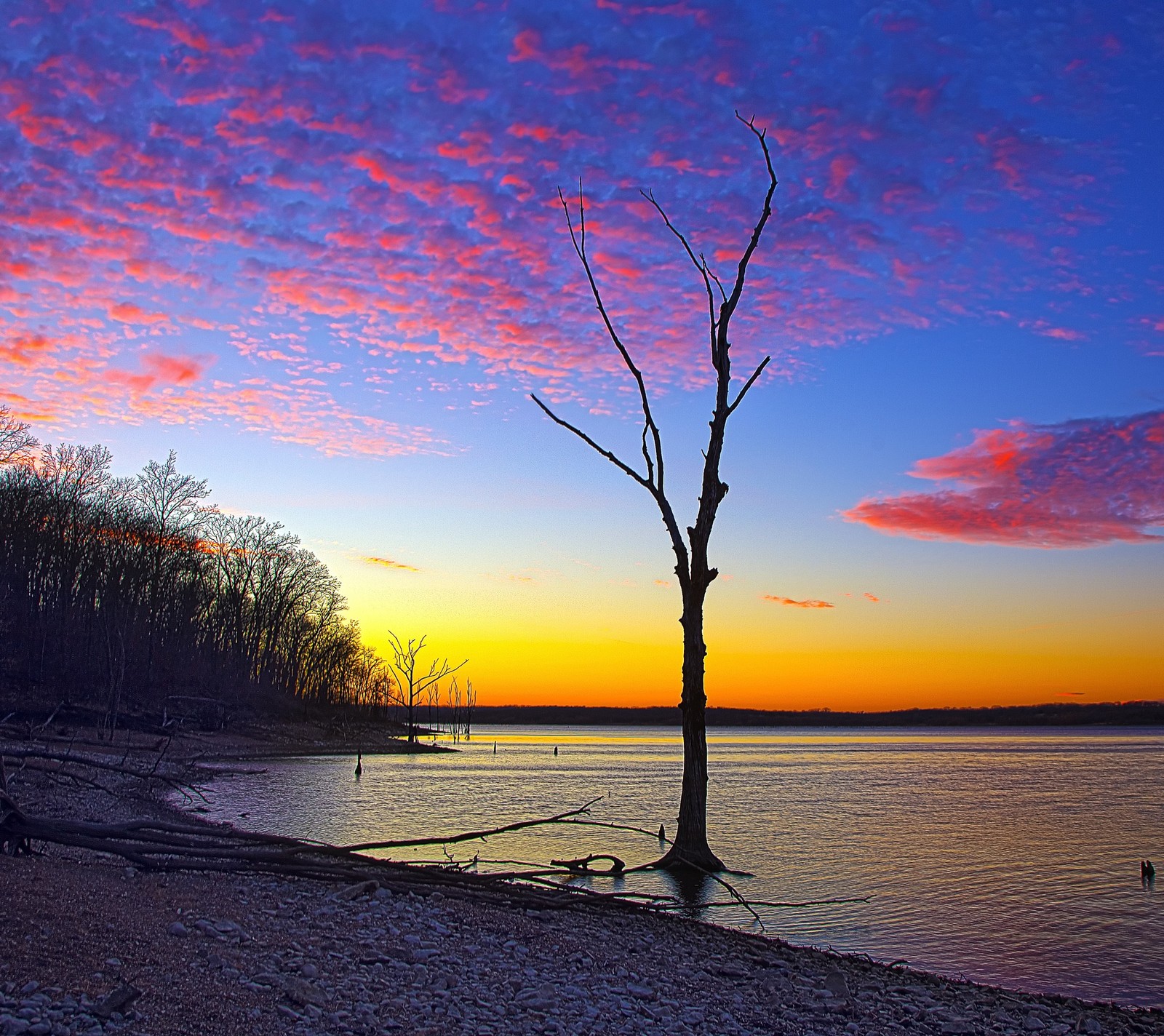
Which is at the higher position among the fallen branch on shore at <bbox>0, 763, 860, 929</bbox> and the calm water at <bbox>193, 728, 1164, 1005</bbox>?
the fallen branch on shore at <bbox>0, 763, 860, 929</bbox>

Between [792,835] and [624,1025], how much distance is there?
20454 millimetres

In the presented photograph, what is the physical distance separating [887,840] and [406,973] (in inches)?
847

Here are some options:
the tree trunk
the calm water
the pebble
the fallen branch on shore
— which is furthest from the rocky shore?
the tree trunk

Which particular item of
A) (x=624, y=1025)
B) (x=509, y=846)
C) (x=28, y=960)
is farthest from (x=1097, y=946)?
(x=28, y=960)

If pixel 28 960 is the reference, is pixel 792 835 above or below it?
below

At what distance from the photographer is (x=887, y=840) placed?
26.5 m

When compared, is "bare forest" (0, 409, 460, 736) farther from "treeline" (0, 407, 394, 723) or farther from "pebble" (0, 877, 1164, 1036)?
"pebble" (0, 877, 1164, 1036)

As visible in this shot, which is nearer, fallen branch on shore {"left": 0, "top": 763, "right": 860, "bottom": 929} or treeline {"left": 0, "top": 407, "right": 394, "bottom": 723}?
fallen branch on shore {"left": 0, "top": 763, "right": 860, "bottom": 929}

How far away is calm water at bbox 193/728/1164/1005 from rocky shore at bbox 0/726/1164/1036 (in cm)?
271

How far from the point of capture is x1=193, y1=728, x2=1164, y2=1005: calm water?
13.7 metres

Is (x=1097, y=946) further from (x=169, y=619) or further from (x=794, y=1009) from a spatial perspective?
(x=169, y=619)

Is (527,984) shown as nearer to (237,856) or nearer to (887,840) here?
(237,856)

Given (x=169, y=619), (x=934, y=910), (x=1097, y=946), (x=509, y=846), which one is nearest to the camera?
(x=1097, y=946)

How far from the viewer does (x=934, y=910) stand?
16.3 metres
